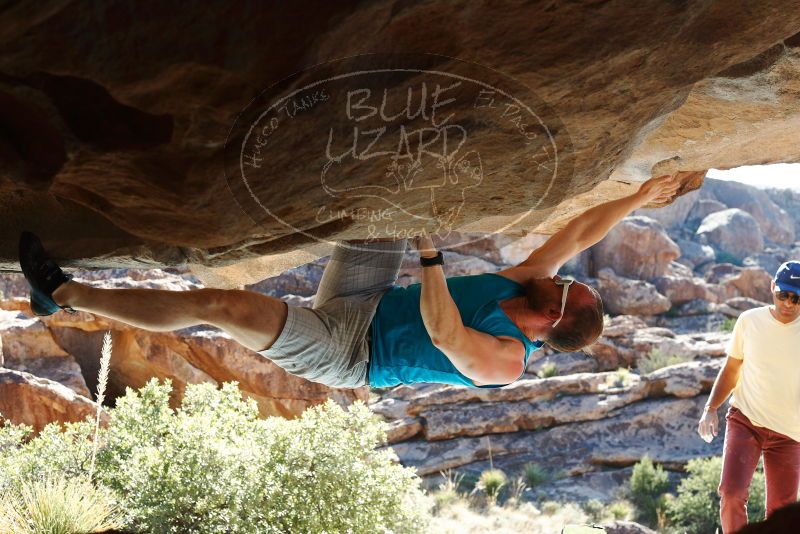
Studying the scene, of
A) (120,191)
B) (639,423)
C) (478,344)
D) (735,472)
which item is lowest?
(639,423)

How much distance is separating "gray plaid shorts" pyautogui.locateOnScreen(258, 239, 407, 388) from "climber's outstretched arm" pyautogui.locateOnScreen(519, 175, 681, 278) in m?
0.74

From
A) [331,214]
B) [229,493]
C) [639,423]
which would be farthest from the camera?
[639,423]

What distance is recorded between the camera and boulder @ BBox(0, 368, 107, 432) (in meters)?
11.3

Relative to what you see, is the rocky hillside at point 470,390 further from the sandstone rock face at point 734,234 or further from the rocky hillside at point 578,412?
the sandstone rock face at point 734,234

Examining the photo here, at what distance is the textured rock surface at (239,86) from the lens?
214cm

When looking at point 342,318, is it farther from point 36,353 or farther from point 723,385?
point 36,353

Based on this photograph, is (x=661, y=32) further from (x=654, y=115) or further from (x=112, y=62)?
(x=112, y=62)

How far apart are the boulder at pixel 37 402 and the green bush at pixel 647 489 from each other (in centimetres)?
931

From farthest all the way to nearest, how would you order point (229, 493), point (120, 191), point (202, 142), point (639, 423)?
point (639, 423) → point (229, 493) → point (120, 191) → point (202, 142)

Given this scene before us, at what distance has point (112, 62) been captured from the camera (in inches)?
85.3

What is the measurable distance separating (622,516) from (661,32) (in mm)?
11869

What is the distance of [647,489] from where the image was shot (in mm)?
13680

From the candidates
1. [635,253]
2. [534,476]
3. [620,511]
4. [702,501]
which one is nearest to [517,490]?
[534,476]

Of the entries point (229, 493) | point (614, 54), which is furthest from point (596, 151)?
point (229, 493)
